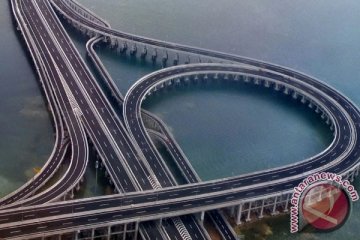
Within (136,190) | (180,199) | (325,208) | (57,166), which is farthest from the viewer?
(57,166)

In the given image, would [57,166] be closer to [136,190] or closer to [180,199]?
[136,190]

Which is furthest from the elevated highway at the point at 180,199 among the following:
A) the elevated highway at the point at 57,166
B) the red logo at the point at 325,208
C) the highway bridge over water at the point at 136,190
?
the red logo at the point at 325,208

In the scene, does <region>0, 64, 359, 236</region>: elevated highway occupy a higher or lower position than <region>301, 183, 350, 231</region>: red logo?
lower

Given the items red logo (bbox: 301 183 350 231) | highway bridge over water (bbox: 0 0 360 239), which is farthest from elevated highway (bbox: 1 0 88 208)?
red logo (bbox: 301 183 350 231)

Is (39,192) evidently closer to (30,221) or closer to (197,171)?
(30,221)

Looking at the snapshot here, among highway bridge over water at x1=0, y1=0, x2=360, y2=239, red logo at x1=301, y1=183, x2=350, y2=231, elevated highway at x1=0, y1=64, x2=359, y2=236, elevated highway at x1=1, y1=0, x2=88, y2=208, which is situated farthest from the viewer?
elevated highway at x1=1, y1=0, x2=88, y2=208

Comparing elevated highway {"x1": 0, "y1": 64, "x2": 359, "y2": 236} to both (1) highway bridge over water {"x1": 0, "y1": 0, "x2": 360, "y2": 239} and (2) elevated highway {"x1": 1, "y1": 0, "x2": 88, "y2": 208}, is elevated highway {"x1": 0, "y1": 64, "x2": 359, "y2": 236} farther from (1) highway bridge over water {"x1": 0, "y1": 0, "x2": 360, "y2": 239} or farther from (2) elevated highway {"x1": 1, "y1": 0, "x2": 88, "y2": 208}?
(2) elevated highway {"x1": 1, "y1": 0, "x2": 88, "y2": 208}

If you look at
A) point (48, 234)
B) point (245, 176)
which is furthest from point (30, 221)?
point (245, 176)

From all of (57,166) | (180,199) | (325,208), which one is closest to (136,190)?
(180,199)

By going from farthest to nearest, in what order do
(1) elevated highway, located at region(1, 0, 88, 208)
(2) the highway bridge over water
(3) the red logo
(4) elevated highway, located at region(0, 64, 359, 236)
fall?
(1) elevated highway, located at region(1, 0, 88, 208)
(2) the highway bridge over water
(4) elevated highway, located at region(0, 64, 359, 236)
(3) the red logo
